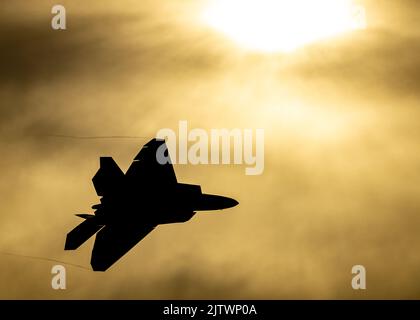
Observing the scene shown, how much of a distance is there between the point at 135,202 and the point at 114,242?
6.63 metres

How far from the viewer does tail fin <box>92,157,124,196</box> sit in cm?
4219

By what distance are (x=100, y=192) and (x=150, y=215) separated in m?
5.48

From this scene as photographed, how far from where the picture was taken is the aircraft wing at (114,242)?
46188 mm

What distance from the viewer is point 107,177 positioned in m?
42.4

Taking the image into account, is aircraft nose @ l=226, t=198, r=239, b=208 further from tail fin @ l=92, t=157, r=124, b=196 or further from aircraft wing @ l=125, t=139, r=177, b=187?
tail fin @ l=92, t=157, r=124, b=196

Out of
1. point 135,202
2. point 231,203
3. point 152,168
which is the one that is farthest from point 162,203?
point 231,203

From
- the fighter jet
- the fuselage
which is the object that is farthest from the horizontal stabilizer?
the fuselage

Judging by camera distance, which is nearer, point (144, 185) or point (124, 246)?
point (144, 185)

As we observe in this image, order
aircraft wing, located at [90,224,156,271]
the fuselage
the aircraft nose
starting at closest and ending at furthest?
the fuselage
the aircraft nose
aircraft wing, located at [90,224,156,271]

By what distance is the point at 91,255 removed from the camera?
152ft
